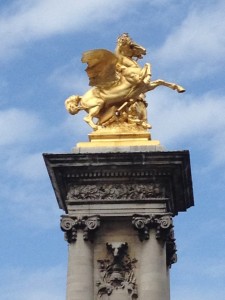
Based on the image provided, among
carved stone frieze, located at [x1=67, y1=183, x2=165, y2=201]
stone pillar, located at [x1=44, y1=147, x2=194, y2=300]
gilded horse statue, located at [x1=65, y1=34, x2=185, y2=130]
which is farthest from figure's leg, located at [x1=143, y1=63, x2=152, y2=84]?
carved stone frieze, located at [x1=67, y1=183, x2=165, y2=201]

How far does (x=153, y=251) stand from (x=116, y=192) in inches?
95.2

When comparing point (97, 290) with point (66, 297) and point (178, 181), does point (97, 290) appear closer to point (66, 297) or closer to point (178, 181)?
point (66, 297)

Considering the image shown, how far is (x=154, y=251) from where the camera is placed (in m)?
32.3

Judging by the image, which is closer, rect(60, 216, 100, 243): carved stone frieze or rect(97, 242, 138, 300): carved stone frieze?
rect(97, 242, 138, 300): carved stone frieze

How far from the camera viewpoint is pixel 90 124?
115 feet

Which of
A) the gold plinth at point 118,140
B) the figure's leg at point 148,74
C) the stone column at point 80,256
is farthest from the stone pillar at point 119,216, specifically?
the figure's leg at point 148,74

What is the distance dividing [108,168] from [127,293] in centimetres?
425

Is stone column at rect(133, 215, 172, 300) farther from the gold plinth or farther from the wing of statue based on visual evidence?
the wing of statue

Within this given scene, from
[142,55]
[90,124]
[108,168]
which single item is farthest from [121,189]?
[142,55]

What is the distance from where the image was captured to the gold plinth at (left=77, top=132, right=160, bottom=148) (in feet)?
112

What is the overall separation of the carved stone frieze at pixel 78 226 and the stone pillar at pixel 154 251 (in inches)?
53.7

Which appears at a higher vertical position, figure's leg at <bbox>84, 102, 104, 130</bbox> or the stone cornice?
figure's leg at <bbox>84, 102, 104, 130</bbox>

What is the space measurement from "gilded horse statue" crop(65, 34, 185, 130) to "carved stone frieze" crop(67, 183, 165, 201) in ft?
8.49

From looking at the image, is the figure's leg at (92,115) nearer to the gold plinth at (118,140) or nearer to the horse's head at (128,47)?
the gold plinth at (118,140)
